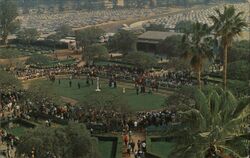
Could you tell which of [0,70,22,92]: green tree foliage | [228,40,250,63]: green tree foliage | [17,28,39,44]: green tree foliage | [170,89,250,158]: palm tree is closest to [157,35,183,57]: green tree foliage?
[228,40,250,63]: green tree foliage

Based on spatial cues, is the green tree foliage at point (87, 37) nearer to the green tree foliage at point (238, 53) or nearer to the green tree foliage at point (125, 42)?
the green tree foliage at point (125, 42)

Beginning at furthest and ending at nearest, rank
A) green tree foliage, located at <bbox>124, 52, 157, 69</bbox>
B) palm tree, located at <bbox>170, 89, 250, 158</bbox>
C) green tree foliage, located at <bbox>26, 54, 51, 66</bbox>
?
green tree foliage, located at <bbox>26, 54, 51, 66</bbox>
green tree foliage, located at <bbox>124, 52, 157, 69</bbox>
palm tree, located at <bbox>170, 89, 250, 158</bbox>

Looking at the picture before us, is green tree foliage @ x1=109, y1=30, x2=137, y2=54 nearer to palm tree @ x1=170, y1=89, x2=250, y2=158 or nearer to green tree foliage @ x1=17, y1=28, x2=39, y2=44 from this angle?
green tree foliage @ x1=17, y1=28, x2=39, y2=44

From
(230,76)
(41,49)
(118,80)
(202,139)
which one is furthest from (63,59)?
(202,139)

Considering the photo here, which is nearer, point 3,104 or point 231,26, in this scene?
point 231,26

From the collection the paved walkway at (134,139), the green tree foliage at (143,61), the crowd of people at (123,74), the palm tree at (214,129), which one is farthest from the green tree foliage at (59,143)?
the green tree foliage at (143,61)

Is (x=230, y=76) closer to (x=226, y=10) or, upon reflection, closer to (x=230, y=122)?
(x=226, y=10)

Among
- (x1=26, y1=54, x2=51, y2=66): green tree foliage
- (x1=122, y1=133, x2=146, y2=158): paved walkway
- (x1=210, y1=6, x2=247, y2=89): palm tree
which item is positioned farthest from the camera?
(x1=26, y1=54, x2=51, y2=66): green tree foliage
